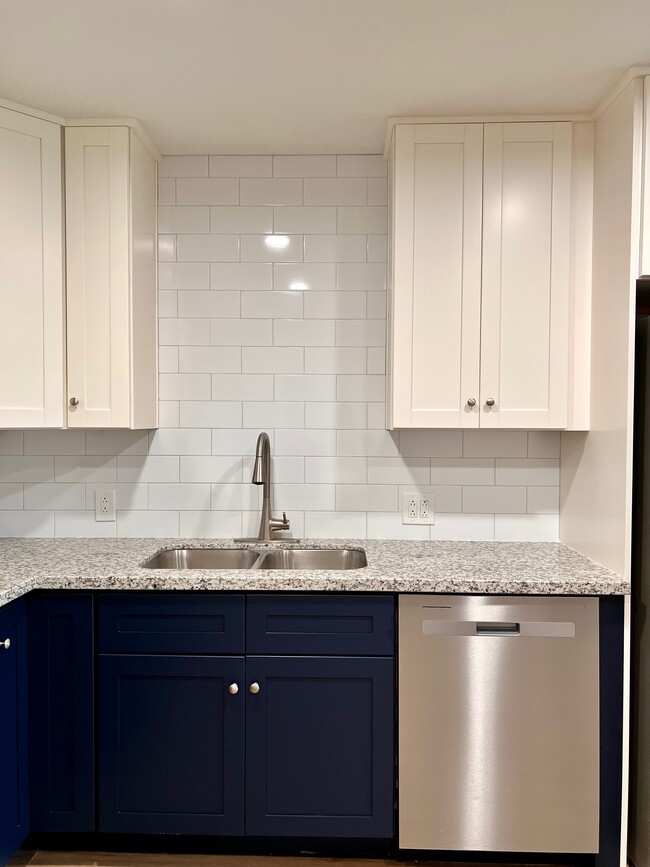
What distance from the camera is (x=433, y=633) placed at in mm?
1933

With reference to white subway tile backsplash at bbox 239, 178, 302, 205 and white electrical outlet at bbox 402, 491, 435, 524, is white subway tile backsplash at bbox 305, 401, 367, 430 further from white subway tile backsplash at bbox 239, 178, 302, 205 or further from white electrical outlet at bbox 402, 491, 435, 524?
white subway tile backsplash at bbox 239, 178, 302, 205

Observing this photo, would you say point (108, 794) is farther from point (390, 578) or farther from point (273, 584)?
point (390, 578)

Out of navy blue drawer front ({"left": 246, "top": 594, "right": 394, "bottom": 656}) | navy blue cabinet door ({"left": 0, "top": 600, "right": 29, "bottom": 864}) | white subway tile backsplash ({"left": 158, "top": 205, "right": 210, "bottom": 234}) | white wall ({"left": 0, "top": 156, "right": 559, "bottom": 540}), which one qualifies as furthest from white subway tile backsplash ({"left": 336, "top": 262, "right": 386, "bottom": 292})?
navy blue cabinet door ({"left": 0, "top": 600, "right": 29, "bottom": 864})

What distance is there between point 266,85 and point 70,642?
186cm

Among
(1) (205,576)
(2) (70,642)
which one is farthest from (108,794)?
(1) (205,576)

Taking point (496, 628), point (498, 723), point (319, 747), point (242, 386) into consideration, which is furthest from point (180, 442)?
point (498, 723)

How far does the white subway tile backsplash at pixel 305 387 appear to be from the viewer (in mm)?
2535

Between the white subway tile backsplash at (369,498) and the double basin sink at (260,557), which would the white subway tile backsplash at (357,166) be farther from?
the double basin sink at (260,557)

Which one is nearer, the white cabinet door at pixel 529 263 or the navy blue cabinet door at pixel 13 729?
the navy blue cabinet door at pixel 13 729

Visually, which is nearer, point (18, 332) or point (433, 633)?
point (433, 633)

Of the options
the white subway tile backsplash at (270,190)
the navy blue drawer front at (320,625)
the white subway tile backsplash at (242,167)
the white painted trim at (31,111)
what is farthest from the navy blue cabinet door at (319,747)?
the white painted trim at (31,111)

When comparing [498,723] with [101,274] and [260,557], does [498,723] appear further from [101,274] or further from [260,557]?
[101,274]

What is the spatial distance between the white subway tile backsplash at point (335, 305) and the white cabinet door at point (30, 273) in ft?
3.06

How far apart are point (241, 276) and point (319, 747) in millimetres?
1740
